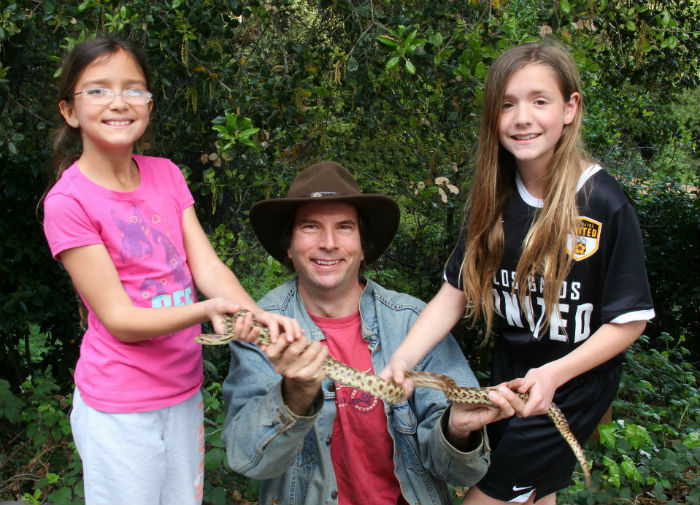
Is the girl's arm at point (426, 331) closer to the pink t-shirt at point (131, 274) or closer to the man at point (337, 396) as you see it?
the man at point (337, 396)

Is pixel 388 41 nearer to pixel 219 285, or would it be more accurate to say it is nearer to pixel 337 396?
pixel 219 285

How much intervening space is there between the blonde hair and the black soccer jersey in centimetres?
4

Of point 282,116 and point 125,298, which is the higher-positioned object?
point 282,116

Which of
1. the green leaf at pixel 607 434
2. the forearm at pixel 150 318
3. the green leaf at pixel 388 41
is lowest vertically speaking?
the green leaf at pixel 607 434

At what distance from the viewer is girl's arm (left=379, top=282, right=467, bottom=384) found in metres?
2.66

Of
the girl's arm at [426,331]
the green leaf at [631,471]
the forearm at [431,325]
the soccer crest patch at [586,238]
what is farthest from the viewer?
the green leaf at [631,471]

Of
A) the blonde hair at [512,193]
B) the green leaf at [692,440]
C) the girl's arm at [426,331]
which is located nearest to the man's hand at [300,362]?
the girl's arm at [426,331]

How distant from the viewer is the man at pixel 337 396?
2480 mm

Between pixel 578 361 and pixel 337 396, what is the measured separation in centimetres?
108

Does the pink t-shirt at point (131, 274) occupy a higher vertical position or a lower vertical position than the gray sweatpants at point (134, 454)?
higher

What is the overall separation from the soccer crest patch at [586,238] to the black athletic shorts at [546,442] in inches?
22.1

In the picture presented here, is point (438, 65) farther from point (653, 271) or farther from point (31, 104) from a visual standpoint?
point (653, 271)

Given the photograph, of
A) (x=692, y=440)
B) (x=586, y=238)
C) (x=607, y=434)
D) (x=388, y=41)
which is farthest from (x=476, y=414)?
(x=692, y=440)

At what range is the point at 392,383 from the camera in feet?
8.50
